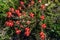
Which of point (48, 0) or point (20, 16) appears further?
point (48, 0)

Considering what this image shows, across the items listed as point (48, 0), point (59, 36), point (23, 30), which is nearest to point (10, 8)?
point (23, 30)

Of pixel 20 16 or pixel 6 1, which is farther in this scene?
pixel 6 1

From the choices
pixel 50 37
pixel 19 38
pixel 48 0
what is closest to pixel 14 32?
pixel 19 38

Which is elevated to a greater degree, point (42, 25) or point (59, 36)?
point (42, 25)

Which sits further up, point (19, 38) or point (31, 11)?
point (31, 11)

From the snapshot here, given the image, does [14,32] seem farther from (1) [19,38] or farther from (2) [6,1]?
(2) [6,1]

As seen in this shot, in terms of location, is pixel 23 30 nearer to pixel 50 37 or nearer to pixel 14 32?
pixel 14 32

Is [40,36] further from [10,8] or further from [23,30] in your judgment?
[10,8]

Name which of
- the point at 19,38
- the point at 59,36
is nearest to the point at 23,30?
the point at 19,38

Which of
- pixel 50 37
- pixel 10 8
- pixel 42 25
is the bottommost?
pixel 50 37
